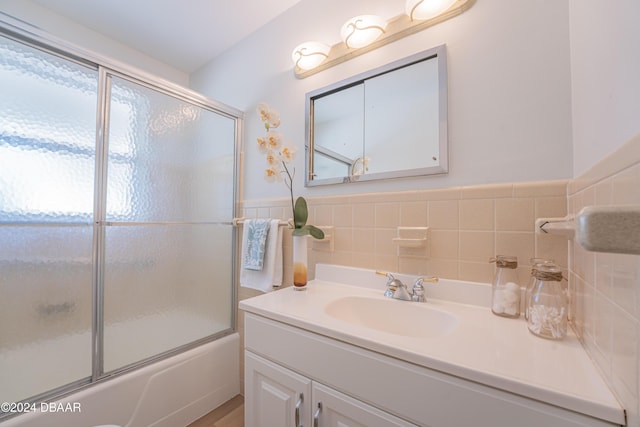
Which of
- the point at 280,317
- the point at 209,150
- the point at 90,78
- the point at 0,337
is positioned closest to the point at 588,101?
the point at 280,317

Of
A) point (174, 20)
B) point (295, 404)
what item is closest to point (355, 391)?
point (295, 404)

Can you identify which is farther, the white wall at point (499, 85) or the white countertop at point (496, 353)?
the white wall at point (499, 85)

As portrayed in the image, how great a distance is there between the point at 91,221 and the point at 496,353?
1.53 metres

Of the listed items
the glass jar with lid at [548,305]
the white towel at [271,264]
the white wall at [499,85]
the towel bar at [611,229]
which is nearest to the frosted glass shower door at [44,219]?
the white towel at [271,264]

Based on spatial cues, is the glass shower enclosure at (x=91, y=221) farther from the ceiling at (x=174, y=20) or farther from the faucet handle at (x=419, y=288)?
the faucet handle at (x=419, y=288)

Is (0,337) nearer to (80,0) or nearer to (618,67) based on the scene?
(80,0)

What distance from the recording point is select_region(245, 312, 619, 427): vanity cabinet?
1.49 ft

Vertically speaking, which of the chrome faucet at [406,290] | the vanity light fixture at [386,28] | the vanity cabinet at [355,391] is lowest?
the vanity cabinet at [355,391]

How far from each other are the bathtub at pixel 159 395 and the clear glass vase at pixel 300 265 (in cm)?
83

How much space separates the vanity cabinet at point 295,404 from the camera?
1.99ft

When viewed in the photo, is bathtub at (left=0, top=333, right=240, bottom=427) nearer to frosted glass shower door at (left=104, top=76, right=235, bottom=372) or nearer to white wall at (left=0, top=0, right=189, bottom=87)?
frosted glass shower door at (left=104, top=76, right=235, bottom=372)

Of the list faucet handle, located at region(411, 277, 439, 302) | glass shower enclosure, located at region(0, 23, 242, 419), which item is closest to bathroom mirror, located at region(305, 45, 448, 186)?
faucet handle, located at region(411, 277, 439, 302)

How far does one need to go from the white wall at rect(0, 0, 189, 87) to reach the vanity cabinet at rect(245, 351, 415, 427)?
4.91 ft

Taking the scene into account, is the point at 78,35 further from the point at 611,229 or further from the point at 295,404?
the point at 611,229
